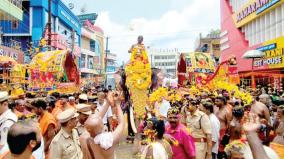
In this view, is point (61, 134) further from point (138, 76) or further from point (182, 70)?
point (182, 70)

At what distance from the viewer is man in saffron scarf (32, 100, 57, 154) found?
5.46m

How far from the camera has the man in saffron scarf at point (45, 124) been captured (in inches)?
215

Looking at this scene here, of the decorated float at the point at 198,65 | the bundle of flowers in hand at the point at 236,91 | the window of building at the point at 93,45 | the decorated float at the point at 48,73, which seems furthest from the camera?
the window of building at the point at 93,45

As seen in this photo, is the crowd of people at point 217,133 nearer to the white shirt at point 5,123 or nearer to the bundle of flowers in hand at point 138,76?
the white shirt at point 5,123

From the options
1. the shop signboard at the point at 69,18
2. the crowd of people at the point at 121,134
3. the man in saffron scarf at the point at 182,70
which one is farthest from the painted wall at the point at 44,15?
the crowd of people at the point at 121,134

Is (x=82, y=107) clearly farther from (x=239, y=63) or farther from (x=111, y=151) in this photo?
(x=239, y=63)

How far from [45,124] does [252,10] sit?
82.1 feet

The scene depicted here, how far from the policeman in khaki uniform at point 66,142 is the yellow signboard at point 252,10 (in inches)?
792

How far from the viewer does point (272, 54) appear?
23.3 m

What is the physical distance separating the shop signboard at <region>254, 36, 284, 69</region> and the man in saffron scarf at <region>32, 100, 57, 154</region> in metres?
18.3

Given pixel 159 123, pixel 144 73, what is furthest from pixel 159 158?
pixel 144 73

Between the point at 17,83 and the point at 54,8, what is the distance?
29.4 m

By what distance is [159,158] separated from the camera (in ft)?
13.8

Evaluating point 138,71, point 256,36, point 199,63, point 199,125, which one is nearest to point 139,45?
point 138,71
